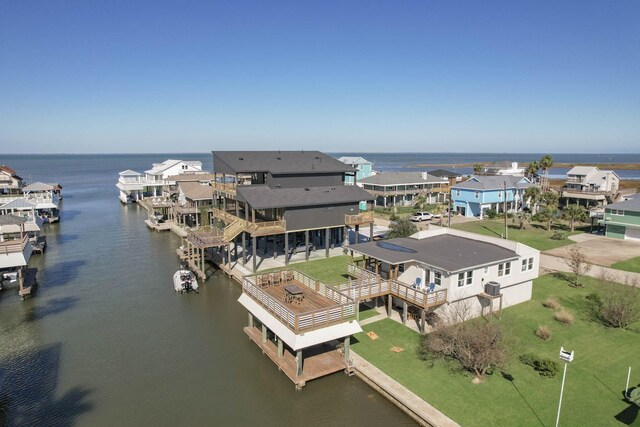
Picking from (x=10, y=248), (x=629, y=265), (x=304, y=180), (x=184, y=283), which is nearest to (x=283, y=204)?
(x=304, y=180)

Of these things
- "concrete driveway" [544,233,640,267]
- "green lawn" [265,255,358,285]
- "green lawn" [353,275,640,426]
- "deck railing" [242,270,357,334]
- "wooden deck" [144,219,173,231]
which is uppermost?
"deck railing" [242,270,357,334]

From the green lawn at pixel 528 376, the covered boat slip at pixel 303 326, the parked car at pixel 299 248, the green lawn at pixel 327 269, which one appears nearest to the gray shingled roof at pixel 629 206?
the green lawn at pixel 528 376

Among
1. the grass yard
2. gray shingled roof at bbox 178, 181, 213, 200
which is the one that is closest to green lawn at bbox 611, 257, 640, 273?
the grass yard

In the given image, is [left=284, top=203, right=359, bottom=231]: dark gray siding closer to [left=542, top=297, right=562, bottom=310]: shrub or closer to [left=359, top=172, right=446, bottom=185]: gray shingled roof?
[left=542, top=297, right=562, bottom=310]: shrub

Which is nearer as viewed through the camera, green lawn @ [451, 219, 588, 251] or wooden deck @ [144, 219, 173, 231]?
green lawn @ [451, 219, 588, 251]

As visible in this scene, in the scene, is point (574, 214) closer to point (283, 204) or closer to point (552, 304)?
point (552, 304)

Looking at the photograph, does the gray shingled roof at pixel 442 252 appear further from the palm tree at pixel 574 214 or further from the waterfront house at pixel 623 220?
the palm tree at pixel 574 214

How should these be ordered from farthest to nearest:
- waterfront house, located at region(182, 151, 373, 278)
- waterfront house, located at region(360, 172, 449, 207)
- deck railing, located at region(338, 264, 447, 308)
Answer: waterfront house, located at region(360, 172, 449, 207), waterfront house, located at region(182, 151, 373, 278), deck railing, located at region(338, 264, 447, 308)
